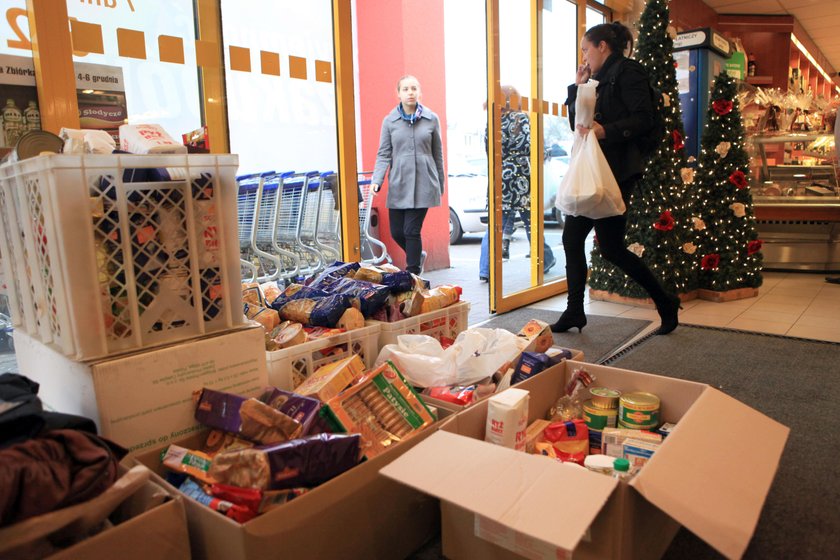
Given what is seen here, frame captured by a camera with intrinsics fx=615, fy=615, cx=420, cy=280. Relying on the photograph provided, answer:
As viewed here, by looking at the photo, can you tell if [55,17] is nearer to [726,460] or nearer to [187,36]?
[187,36]

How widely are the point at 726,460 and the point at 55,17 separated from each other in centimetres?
214

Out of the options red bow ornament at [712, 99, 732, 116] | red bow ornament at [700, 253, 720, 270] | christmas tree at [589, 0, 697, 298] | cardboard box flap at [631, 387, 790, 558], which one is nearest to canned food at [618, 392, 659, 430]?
cardboard box flap at [631, 387, 790, 558]

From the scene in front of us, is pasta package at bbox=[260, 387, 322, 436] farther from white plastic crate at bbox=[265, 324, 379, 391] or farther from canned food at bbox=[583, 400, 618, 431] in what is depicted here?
canned food at bbox=[583, 400, 618, 431]

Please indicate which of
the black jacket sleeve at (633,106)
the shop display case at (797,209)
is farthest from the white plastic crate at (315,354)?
the shop display case at (797,209)

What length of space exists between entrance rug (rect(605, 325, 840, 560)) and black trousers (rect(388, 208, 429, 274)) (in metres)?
1.62

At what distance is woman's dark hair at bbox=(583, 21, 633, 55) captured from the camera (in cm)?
304

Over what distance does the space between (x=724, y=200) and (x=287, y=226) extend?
3012 mm

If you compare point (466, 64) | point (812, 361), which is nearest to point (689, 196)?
point (812, 361)

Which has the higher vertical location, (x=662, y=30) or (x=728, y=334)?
(x=662, y=30)

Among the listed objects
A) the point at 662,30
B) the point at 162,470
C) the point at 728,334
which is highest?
the point at 662,30

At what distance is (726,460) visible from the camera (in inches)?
46.8

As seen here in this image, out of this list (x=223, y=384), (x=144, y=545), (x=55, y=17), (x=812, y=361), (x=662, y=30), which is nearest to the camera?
(x=144, y=545)

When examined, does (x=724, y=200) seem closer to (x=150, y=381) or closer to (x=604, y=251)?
(x=604, y=251)

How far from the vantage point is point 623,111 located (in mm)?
3020
